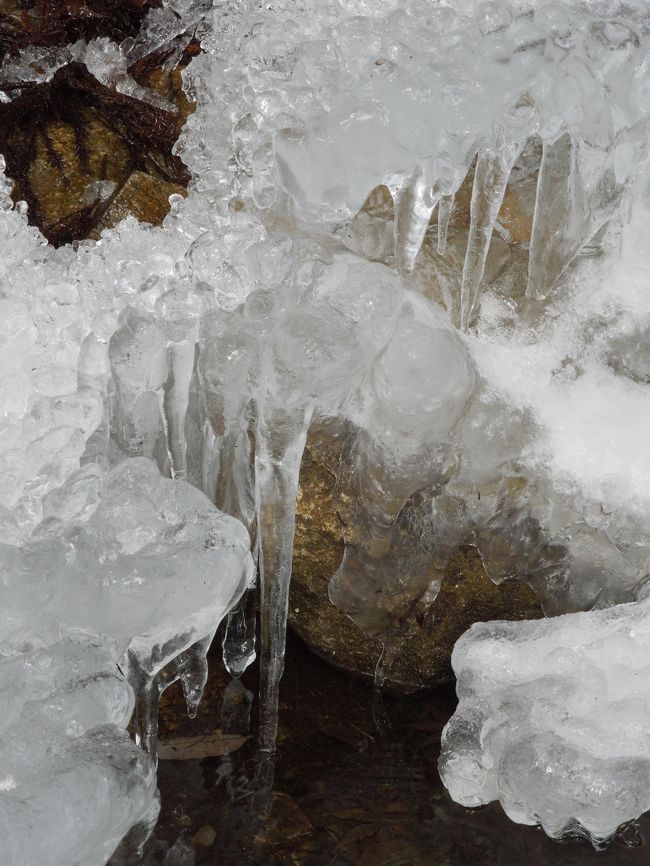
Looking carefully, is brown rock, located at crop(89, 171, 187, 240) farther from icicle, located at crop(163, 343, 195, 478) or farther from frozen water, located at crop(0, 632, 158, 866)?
frozen water, located at crop(0, 632, 158, 866)

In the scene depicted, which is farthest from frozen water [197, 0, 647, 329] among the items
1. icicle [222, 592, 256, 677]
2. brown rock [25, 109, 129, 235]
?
icicle [222, 592, 256, 677]

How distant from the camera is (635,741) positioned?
1.85 meters

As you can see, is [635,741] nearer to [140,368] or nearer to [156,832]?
[156,832]

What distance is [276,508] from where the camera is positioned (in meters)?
2.07

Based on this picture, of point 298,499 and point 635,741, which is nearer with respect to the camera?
point 635,741

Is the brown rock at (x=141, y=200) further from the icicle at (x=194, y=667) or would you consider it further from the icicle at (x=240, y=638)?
the icicle at (x=194, y=667)

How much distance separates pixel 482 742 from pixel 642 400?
2.71 feet

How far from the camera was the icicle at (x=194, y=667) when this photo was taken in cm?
209

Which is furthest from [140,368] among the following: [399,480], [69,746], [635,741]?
[635,741]

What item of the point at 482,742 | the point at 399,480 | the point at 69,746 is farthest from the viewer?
the point at 399,480

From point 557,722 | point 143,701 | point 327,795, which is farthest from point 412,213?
point 327,795

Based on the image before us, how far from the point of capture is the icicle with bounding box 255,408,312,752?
2043 mm

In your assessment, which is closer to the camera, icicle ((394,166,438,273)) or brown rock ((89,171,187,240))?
icicle ((394,166,438,273))

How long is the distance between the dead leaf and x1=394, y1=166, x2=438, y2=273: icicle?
122 cm
